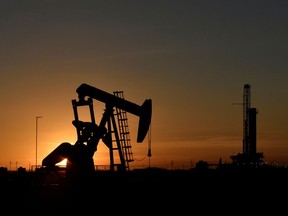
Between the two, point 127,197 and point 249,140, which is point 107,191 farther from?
point 249,140

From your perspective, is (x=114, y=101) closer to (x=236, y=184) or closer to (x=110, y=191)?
(x=110, y=191)

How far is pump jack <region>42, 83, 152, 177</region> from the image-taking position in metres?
30.4

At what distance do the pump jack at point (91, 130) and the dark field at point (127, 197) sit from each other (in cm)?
91

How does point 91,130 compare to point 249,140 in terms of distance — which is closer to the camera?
point 91,130

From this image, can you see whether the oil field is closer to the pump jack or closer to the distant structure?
the pump jack

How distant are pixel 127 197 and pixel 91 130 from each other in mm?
4075

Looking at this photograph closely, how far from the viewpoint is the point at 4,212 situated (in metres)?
27.8

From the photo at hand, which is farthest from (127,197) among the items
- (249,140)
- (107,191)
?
(249,140)

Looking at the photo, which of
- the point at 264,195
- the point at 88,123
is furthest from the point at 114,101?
the point at 264,195

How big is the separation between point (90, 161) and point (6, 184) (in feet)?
29.9

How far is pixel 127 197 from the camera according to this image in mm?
29938

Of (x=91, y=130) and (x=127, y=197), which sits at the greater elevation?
(x=91, y=130)

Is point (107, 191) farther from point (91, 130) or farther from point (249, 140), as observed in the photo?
point (249, 140)

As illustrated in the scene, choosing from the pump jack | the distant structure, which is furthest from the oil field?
the distant structure
